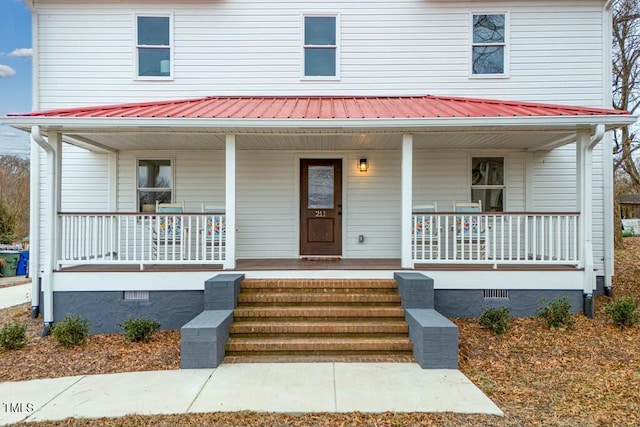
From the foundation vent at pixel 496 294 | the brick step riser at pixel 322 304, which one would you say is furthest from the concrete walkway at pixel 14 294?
the foundation vent at pixel 496 294

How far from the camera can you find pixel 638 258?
11.8 metres

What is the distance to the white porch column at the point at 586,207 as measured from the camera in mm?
6164

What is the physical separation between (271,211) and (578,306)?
5746 millimetres

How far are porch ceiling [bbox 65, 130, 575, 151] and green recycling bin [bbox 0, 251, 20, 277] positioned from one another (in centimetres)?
940

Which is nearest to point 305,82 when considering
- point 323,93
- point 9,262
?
point 323,93

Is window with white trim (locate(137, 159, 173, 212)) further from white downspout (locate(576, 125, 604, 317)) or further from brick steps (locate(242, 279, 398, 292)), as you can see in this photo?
white downspout (locate(576, 125, 604, 317))

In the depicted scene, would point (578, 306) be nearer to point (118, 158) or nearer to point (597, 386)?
A: point (597, 386)

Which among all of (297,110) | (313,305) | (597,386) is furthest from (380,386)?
(297,110)

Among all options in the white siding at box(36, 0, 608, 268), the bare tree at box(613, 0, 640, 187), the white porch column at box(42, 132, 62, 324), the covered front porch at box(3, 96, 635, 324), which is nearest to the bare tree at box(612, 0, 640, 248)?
the bare tree at box(613, 0, 640, 187)

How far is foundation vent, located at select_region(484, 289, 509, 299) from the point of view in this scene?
6.29 meters

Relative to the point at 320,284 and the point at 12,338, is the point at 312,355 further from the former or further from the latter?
the point at 12,338

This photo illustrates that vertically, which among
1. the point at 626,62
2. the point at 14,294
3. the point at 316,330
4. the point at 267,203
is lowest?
the point at 14,294

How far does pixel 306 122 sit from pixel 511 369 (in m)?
4.29

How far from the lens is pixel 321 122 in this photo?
5.99 metres
